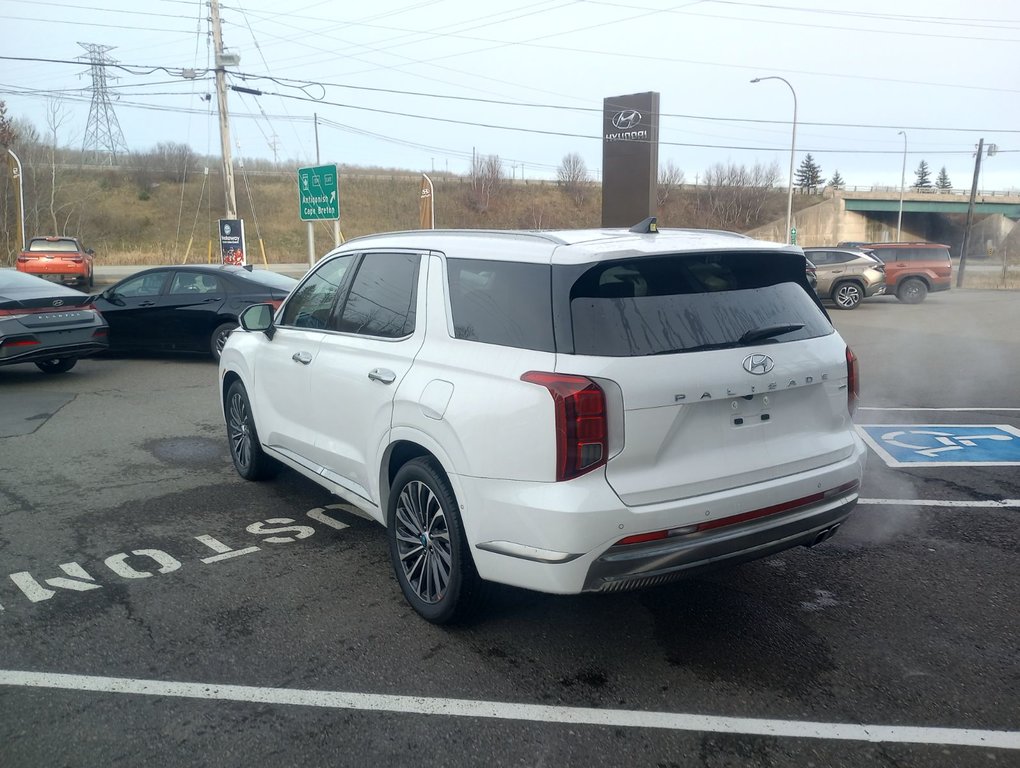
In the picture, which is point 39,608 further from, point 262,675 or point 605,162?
point 605,162

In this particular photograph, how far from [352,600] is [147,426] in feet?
16.8

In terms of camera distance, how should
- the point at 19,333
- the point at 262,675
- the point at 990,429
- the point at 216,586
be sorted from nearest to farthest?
the point at 262,675 < the point at 216,586 < the point at 990,429 < the point at 19,333

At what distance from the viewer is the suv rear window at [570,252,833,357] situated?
331 cm

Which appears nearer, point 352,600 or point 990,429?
point 352,600

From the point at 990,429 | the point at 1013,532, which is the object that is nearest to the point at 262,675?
the point at 1013,532

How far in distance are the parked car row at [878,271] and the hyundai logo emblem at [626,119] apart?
31.1 feet

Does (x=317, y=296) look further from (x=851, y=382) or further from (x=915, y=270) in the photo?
(x=915, y=270)

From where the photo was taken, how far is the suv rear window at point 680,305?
10.8 feet

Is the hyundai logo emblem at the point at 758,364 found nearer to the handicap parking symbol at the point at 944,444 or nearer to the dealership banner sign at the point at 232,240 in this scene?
the handicap parking symbol at the point at 944,444

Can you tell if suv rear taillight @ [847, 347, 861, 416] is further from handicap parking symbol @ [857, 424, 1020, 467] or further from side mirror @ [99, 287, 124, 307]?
side mirror @ [99, 287, 124, 307]

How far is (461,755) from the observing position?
293 cm

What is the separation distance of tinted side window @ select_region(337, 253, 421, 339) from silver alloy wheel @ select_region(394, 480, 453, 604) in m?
0.81

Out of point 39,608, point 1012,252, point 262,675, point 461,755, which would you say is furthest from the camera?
point 1012,252

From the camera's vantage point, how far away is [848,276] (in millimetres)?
23859
